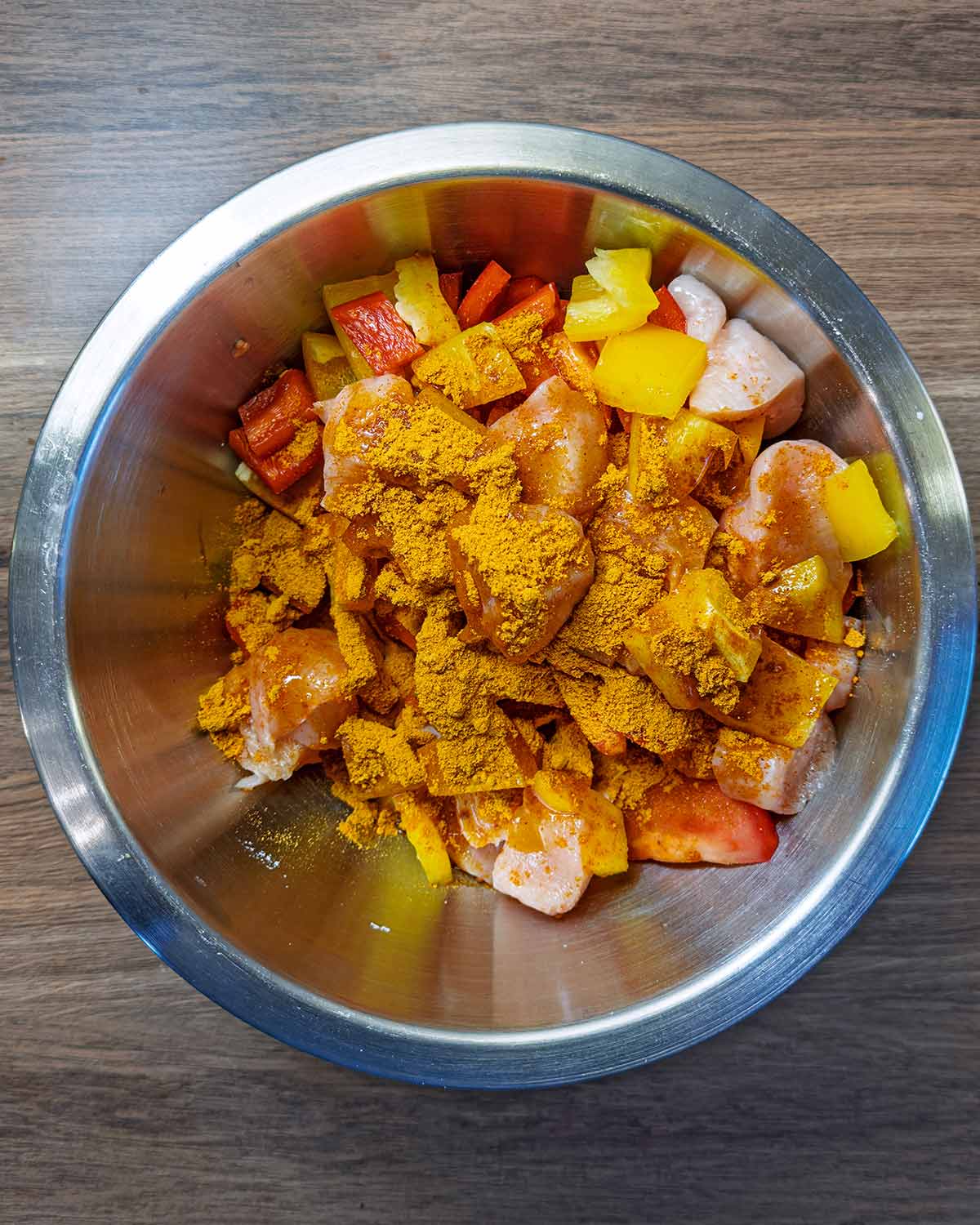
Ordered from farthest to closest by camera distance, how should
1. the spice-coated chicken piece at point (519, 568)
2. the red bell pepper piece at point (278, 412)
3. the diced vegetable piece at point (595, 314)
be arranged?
the red bell pepper piece at point (278, 412) → the diced vegetable piece at point (595, 314) → the spice-coated chicken piece at point (519, 568)

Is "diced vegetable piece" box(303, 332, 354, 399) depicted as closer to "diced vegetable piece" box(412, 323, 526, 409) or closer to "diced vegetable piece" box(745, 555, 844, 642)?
"diced vegetable piece" box(412, 323, 526, 409)

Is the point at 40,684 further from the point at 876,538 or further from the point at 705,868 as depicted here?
the point at 876,538

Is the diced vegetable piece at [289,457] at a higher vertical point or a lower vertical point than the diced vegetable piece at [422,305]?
lower

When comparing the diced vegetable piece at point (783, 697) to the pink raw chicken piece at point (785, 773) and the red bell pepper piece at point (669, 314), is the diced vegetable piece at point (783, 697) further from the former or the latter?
the red bell pepper piece at point (669, 314)

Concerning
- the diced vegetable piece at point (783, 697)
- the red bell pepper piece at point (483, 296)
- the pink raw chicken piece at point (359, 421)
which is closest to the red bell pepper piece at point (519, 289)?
the red bell pepper piece at point (483, 296)

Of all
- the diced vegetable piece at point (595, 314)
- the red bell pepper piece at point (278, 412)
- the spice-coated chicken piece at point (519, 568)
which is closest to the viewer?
the spice-coated chicken piece at point (519, 568)

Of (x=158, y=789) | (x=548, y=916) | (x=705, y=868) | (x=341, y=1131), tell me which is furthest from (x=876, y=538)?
(x=341, y=1131)

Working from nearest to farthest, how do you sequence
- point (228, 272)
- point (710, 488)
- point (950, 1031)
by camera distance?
Answer: point (228, 272)
point (710, 488)
point (950, 1031)

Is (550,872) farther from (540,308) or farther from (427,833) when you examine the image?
(540,308)
